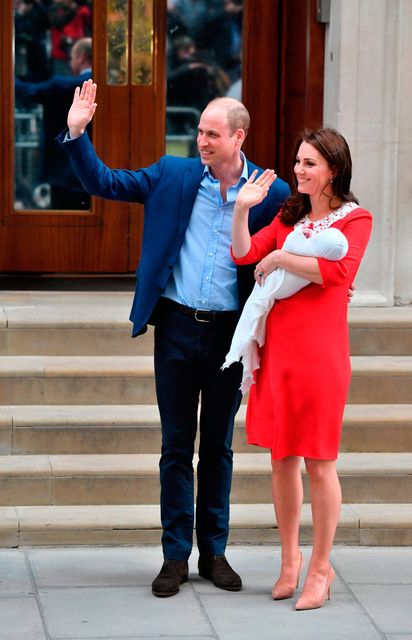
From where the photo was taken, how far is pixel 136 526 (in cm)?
588

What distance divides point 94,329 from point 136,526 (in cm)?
135

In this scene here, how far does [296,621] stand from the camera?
4.95 metres

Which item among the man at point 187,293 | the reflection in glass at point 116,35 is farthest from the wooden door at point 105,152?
the man at point 187,293

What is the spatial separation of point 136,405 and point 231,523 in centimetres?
96

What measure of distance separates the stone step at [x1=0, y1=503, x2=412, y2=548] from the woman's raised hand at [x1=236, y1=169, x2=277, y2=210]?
1659mm

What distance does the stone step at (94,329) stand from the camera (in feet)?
22.5

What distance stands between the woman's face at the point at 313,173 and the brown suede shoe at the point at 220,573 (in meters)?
1.51

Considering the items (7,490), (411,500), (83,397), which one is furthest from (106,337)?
(411,500)

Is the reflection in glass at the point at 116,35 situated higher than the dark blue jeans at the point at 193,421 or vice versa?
the reflection in glass at the point at 116,35

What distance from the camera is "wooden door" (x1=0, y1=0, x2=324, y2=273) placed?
26.5 ft

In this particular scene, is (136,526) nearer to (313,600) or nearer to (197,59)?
(313,600)

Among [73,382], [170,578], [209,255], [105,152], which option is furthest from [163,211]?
[105,152]

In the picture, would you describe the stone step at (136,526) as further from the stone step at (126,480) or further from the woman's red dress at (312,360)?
the woman's red dress at (312,360)

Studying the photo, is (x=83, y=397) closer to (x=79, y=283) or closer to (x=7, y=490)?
(x=7, y=490)
